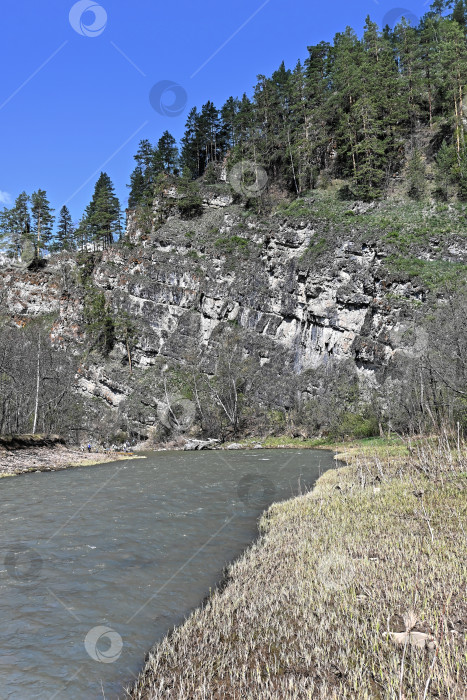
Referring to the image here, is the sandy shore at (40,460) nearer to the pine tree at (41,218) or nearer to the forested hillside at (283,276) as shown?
the forested hillside at (283,276)

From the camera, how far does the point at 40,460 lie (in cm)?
3050

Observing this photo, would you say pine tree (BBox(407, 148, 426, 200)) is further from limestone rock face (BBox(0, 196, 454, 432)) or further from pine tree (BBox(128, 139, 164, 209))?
pine tree (BBox(128, 139, 164, 209))

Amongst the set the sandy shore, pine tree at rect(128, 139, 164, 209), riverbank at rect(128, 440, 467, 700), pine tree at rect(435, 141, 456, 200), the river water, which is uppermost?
pine tree at rect(128, 139, 164, 209)

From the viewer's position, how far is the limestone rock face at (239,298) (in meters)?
49.9

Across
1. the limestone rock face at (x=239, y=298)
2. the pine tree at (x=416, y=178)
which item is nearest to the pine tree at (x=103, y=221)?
the limestone rock face at (x=239, y=298)

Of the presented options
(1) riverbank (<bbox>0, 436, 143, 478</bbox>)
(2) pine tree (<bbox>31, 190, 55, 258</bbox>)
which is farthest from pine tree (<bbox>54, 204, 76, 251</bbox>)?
(1) riverbank (<bbox>0, 436, 143, 478</bbox>)

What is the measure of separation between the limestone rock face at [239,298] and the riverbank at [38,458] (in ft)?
72.2

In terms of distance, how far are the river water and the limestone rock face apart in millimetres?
33536

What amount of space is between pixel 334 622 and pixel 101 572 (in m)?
4.96

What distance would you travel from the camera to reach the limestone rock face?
49.9 m

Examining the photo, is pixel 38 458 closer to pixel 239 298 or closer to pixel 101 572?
pixel 101 572

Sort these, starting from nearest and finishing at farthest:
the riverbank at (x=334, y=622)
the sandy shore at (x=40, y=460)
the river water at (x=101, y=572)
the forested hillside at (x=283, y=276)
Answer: the riverbank at (x=334, y=622) < the river water at (x=101, y=572) < the sandy shore at (x=40, y=460) < the forested hillside at (x=283, y=276)

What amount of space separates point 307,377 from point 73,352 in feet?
141

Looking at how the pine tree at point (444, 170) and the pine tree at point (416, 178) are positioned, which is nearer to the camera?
the pine tree at point (444, 170)
